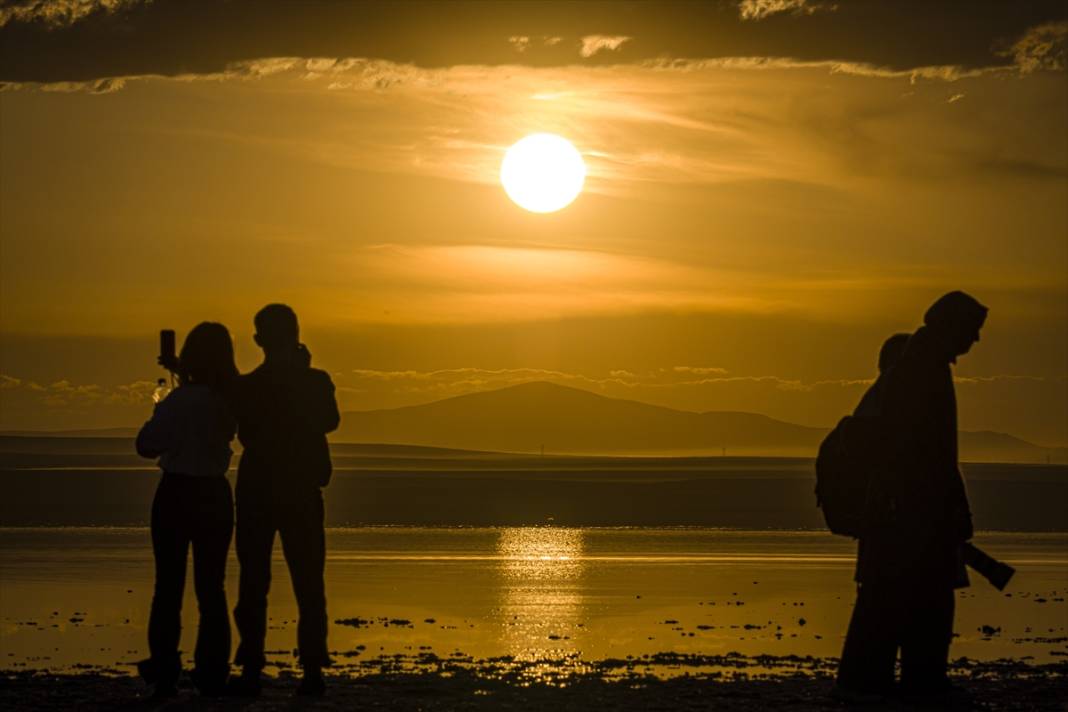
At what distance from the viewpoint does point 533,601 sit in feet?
62.8

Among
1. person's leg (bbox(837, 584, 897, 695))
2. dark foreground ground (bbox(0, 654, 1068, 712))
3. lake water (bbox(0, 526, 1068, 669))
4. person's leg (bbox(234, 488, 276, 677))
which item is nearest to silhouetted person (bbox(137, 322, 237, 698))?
person's leg (bbox(234, 488, 276, 677))

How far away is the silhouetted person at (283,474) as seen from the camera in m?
10.8

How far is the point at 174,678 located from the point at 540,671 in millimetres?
2888

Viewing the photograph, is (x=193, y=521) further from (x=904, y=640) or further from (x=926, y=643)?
(x=926, y=643)

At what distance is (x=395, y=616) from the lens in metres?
17.0

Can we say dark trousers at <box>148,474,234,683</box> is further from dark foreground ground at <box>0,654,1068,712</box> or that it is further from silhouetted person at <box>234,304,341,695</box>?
dark foreground ground at <box>0,654,1068,712</box>

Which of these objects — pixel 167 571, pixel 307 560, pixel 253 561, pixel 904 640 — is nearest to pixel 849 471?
pixel 904 640

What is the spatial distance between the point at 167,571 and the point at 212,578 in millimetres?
268

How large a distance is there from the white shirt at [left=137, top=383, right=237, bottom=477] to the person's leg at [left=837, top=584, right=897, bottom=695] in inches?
156

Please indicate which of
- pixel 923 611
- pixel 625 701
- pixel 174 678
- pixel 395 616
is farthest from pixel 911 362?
pixel 395 616

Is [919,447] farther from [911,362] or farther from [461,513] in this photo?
[461,513]

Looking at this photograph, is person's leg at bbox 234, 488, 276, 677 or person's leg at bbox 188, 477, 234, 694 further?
person's leg at bbox 234, 488, 276, 677

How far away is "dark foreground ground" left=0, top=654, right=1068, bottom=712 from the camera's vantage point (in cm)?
1025

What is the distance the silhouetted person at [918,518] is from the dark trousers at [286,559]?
3.22 m
